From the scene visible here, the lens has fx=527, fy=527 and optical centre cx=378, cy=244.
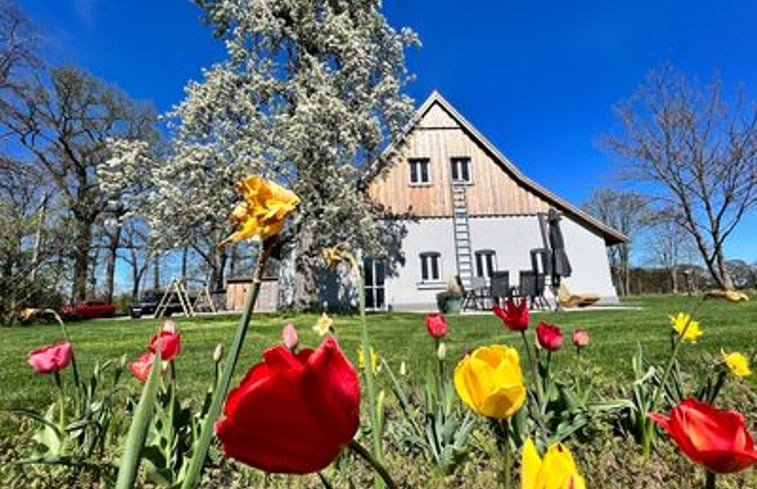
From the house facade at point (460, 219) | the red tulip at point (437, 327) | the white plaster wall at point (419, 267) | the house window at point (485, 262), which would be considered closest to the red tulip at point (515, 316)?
the red tulip at point (437, 327)

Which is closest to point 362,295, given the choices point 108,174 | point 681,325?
point 681,325

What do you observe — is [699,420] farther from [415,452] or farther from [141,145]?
A: [141,145]

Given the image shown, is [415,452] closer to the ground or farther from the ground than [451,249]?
closer to the ground

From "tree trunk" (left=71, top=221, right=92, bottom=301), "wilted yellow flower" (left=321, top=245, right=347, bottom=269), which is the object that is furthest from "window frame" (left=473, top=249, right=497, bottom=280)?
"wilted yellow flower" (left=321, top=245, right=347, bottom=269)

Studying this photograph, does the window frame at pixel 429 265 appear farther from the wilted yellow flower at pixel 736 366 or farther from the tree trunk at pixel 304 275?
the wilted yellow flower at pixel 736 366

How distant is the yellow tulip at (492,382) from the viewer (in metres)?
0.74

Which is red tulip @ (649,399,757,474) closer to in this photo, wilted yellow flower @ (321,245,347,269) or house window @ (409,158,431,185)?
wilted yellow flower @ (321,245,347,269)

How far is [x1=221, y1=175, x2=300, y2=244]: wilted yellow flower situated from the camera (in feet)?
2.25

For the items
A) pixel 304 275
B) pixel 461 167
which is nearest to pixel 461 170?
pixel 461 167

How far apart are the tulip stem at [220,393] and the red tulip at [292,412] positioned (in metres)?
0.08

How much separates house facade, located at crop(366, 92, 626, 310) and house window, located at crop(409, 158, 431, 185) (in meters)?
0.04

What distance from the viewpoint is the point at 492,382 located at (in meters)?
0.76

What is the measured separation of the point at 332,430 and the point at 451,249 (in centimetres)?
1998

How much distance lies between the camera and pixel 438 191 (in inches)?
819
